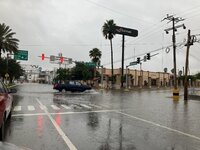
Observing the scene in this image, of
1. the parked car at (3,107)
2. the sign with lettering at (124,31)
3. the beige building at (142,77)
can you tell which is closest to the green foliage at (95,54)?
the beige building at (142,77)

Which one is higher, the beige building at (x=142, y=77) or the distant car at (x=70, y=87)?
the beige building at (x=142, y=77)

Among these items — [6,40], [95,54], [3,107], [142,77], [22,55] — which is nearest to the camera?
[3,107]

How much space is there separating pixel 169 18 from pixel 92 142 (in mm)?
38866

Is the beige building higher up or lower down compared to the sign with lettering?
lower down

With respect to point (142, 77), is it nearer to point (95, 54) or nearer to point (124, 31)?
point (95, 54)

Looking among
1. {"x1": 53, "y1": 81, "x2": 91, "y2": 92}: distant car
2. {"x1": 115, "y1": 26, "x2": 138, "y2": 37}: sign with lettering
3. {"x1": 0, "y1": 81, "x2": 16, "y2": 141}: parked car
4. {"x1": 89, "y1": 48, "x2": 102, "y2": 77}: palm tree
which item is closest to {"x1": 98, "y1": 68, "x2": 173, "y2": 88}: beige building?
{"x1": 89, "y1": 48, "x2": 102, "y2": 77}: palm tree

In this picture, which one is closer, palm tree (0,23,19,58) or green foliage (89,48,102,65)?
palm tree (0,23,19,58)

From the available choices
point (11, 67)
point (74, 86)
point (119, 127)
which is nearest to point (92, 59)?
point (11, 67)

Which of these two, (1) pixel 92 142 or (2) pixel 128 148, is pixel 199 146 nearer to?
(2) pixel 128 148

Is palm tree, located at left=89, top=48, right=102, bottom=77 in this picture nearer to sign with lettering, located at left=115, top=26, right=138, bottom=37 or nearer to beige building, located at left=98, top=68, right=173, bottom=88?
beige building, located at left=98, top=68, right=173, bottom=88

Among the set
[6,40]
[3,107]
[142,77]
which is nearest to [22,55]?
[6,40]

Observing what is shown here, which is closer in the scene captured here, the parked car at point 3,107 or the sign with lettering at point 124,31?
the parked car at point 3,107

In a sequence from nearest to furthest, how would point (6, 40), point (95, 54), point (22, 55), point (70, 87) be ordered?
point (70, 87) → point (6, 40) → point (22, 55) → point (95, 54)

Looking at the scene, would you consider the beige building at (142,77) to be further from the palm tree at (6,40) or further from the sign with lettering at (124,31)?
the palm tree at (6,40)
